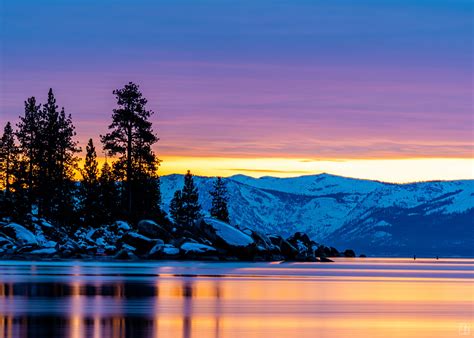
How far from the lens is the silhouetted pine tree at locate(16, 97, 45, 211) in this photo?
148 m

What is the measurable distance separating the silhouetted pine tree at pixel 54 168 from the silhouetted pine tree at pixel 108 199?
14.9ft

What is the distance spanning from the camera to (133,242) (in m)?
123

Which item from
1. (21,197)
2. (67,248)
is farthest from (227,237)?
(21,197)

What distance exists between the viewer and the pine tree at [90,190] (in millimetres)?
150837

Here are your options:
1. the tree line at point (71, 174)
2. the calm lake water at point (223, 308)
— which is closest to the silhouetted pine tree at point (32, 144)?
the tree line at point (71, 174)

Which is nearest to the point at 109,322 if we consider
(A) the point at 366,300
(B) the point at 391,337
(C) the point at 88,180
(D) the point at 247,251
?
(B) the point at 391,337

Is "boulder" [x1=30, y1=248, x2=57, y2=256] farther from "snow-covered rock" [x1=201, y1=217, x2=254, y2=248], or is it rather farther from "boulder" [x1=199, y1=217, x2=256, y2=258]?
"snow-covered rock" [x1=201, y1=217, x2=254, y2=248]

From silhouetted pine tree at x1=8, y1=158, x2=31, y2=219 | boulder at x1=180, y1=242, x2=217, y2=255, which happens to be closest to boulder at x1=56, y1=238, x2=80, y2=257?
silhouetted pine tree at x1=8, y1=158, x2=31, y2=219

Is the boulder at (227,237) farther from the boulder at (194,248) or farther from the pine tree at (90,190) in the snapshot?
the pine tree at (90,190)

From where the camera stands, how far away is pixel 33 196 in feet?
483

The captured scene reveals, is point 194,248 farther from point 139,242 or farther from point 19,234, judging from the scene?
point 19,234

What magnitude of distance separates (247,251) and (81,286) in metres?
65.5

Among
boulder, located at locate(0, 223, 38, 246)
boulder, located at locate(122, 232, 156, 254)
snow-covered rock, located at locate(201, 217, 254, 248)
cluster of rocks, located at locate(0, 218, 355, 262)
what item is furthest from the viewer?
snow-covered rock, located at locate(201, 217, 254, 248)

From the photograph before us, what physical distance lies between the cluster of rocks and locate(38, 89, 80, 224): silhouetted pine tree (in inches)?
544
